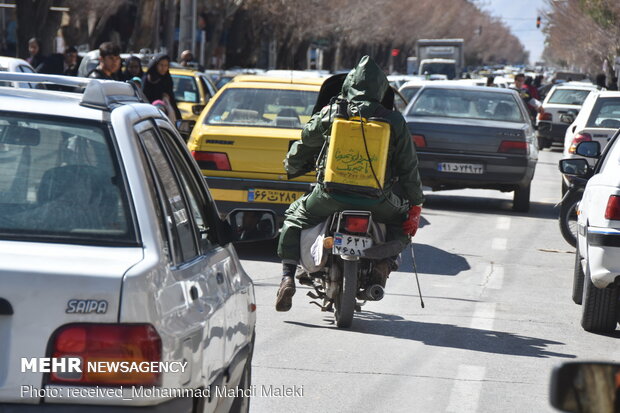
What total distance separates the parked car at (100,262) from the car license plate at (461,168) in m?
12.2

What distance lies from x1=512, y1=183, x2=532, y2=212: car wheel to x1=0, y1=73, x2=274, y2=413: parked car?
12.8m

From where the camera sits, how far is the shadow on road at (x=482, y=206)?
1714 centimetres

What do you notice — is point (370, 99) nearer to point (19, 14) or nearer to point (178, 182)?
point (178, 182)

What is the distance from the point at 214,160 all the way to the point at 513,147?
20.3 feet

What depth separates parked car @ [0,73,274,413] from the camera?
3217mm

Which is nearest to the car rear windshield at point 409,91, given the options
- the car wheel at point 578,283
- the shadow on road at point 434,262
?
the shadow on road at point 434,262

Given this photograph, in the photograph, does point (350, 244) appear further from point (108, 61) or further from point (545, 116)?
point (545, 116)

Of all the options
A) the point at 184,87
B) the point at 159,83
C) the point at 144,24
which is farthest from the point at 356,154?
the point at 144,24

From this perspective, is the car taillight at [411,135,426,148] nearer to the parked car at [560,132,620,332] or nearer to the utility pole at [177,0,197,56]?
the parked car at [560,132,620,332]

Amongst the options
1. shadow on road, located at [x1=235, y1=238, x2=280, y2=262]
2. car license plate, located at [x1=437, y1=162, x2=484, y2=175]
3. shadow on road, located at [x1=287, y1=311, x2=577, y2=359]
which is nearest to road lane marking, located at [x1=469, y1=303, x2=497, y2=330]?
shadow on road, located at [x1=287, y1=311, x2=577, y2=359]

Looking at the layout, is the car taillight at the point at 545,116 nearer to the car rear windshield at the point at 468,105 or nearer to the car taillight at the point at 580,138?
the car rear windshield at the point at 468,105

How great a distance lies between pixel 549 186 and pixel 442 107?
523 centimetres

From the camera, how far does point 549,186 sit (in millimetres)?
21984

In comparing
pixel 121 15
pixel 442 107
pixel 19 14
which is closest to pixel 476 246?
pixel 442 107
